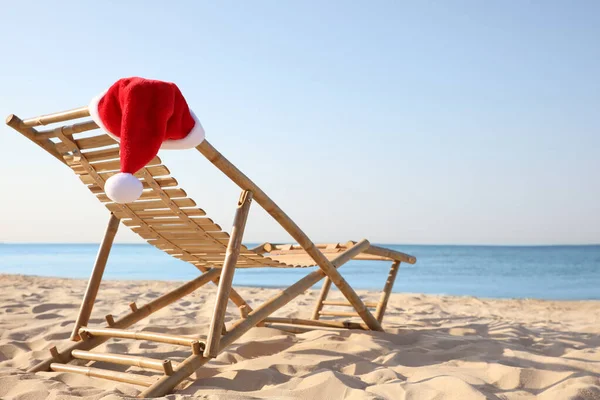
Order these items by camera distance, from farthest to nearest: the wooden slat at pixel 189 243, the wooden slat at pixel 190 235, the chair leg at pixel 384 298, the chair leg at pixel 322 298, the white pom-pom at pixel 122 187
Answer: the chair leg at pixel 322 298
the chair leg at pixel 384 298
the wooden slat at pixel 189 243
the wooden slat at pixel 190 235
the white pom-pom at pixel 122 187

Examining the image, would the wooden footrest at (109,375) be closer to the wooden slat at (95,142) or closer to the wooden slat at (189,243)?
the wooden slat at (189,243)

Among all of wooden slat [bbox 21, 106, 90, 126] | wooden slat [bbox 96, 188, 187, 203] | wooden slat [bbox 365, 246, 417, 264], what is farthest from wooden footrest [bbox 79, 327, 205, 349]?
wooden slat [bbox 365, 246, 417, 264]

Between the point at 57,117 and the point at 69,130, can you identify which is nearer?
the point at 57,117

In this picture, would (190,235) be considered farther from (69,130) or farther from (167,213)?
(69,130)

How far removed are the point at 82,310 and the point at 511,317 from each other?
5.06 metres

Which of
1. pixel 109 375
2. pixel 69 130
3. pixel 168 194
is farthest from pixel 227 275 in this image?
pixel 69 130

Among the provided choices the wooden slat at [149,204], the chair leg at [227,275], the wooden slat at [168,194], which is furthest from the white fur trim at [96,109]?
the chair leg at [227,275]

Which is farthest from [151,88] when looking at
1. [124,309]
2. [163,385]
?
[124,309]

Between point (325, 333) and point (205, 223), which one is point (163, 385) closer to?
point (205, 223)

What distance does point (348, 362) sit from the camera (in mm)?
3168

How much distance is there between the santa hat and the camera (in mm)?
2234

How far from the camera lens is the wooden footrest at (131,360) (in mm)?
2616

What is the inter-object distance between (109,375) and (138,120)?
1378 millimetres

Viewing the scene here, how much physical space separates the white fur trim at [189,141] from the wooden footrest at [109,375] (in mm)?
1112
